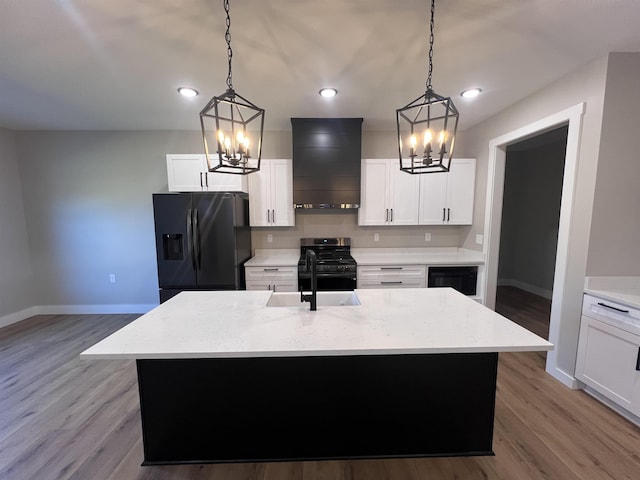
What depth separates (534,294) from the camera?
468cm

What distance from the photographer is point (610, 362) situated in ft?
6.35

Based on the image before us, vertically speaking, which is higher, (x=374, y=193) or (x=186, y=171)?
(x=186, y=171)

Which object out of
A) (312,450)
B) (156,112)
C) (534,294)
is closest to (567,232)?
(312,450)

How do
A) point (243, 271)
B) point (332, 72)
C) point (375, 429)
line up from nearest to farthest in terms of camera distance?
point (375, 429)
point (332, 72)
point (243, 271)

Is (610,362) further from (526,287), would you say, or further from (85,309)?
(85,309)

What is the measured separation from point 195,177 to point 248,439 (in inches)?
113

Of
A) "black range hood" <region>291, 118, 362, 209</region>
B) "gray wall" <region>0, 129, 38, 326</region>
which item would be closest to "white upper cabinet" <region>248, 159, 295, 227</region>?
"black range hood" <region>291, 118, 362, 209</region>

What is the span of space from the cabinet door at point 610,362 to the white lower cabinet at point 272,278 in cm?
271

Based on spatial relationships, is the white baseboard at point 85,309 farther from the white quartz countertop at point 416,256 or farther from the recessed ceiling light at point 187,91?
the white quartz countertop at point 416,256

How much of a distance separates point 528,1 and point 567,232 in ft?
5.79

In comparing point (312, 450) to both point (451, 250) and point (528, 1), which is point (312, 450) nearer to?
point (528, 1)

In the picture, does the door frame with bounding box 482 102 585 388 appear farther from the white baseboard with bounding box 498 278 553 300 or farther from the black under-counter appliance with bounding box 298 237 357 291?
the white baseboard with bounding box 498 278 553 300

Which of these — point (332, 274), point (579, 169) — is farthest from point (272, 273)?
point (579, 169)

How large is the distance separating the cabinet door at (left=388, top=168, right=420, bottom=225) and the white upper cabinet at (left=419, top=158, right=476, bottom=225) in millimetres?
81
